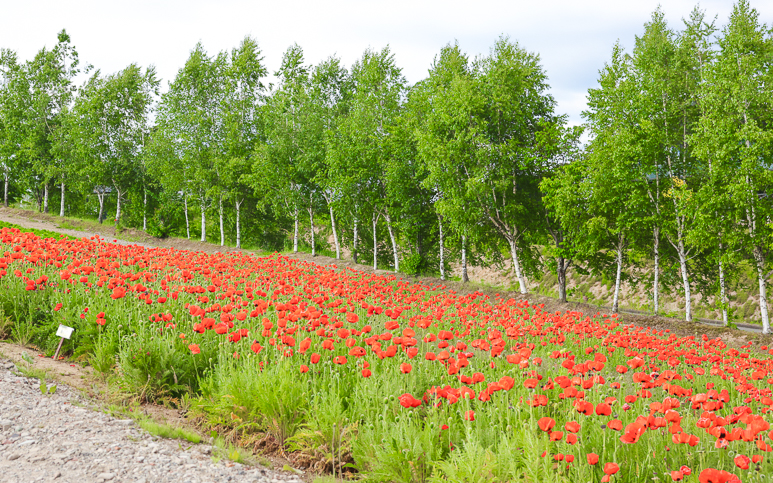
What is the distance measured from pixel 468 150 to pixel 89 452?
62.3 ft

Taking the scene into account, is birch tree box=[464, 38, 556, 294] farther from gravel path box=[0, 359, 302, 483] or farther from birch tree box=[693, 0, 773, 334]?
gravel path box=[0, 359, 302, 483]

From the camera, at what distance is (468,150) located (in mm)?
20922

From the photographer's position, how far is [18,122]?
37625 millimetres

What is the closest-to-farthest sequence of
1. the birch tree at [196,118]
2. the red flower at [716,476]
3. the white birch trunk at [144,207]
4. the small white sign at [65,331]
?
the red flower at [716,476] < the small white sign at [65,331] < the birch tree at [196,118] < the white birch trunk at [144,207]

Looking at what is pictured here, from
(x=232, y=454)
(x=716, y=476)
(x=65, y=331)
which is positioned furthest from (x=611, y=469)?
(x=65, y=331)

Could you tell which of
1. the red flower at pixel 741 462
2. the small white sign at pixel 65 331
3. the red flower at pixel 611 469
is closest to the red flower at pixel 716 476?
the red flower at pixel 741 462

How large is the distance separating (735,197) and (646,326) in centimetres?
517

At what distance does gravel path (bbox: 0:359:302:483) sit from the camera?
A: 12.2 ft

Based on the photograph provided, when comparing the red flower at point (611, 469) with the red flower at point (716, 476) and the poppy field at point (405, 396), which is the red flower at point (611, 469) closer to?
the poppy field at point (405, 396)

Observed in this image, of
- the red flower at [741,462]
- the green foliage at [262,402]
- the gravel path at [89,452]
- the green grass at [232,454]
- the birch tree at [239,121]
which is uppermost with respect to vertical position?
the birch tree at [239,121]

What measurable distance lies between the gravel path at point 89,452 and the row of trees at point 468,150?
1719cm

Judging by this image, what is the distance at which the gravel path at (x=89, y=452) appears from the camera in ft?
12.2

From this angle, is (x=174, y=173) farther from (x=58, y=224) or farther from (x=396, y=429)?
(x=396, y=429)

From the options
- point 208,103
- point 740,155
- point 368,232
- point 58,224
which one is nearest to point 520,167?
point 740,155
